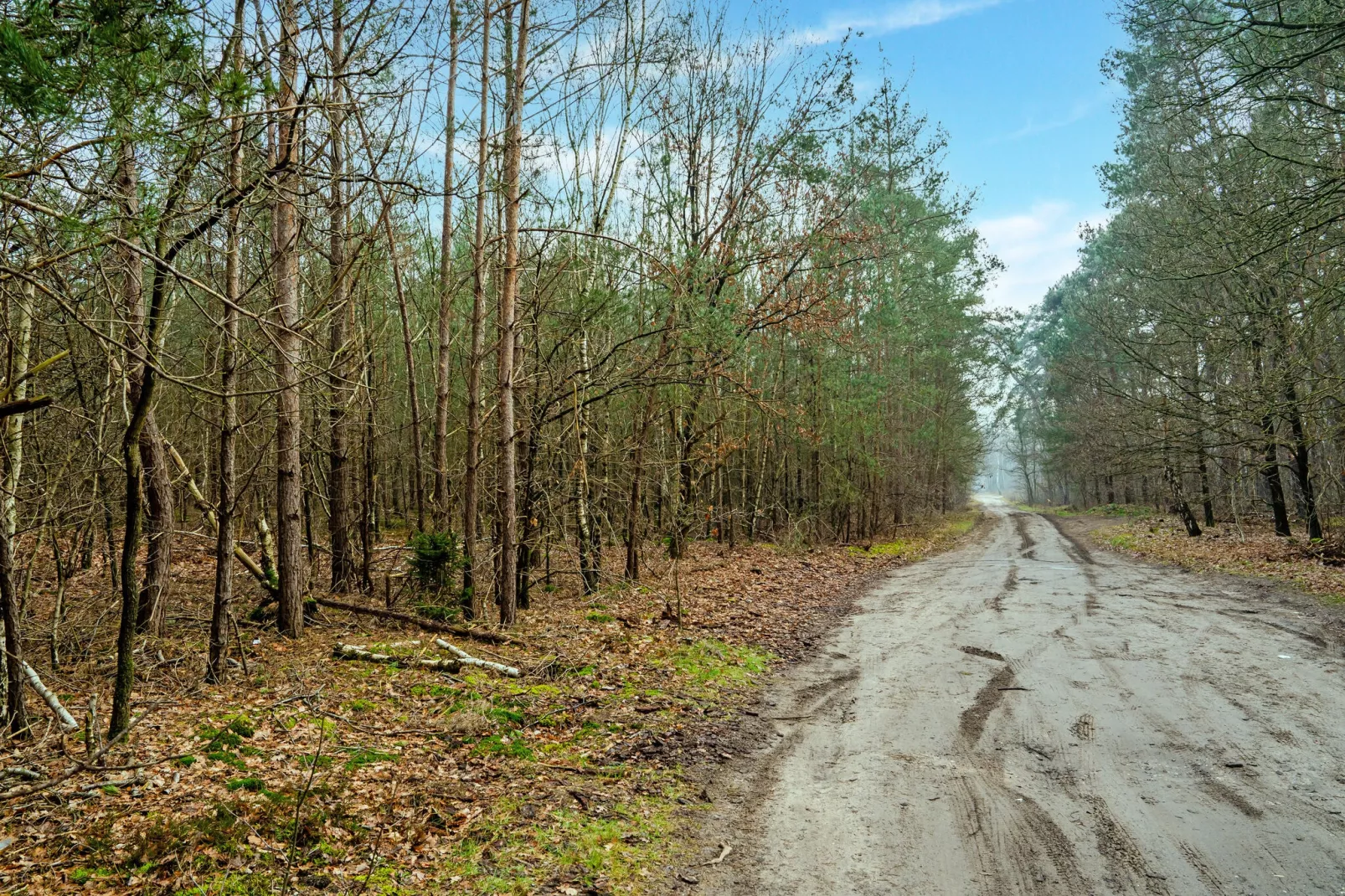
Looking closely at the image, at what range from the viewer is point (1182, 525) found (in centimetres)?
2362

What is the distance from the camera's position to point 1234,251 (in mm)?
14320

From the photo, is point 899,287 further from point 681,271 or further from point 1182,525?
point 681,271

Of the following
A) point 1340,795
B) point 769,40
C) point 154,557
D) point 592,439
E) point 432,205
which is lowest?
point 1340,795

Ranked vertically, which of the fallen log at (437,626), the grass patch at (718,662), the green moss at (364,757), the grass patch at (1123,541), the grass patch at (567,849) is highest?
the fallen log at (437,626)

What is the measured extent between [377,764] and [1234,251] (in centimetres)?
1696

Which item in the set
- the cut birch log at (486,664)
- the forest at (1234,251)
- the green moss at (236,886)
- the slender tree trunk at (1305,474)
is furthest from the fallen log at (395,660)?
the slender tree trunk at (1305,474)

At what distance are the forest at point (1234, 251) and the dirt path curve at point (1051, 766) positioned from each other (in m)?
5.13

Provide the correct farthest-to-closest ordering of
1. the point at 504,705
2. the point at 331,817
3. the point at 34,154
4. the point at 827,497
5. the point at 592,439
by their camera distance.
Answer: the point at 827,497, the point at 592,439, the point at 504,705, the point at 331,817, the point at 34,154

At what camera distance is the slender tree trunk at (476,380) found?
28.8 ft

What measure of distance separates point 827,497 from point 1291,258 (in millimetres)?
12513

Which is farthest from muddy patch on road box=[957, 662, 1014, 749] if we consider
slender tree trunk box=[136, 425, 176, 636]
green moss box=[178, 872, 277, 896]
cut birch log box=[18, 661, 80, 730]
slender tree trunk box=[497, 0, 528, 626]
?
slender tree trunk box=[136, 425, 176, 636]

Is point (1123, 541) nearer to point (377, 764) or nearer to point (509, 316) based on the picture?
point (509, 316)

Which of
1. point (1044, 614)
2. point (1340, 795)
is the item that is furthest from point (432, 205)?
point (1340, 795)

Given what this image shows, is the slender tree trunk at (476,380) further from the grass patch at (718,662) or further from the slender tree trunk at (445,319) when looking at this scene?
the grass patch at (718,662)
